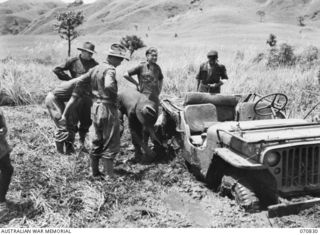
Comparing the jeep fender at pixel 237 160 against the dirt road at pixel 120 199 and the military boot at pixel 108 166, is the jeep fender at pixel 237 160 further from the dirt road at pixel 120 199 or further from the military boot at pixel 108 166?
the military boot at pixel 108 166

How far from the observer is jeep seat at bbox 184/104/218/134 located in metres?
6.80

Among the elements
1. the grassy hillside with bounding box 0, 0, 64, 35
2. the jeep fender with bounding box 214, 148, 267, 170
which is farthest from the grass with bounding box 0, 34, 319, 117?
the grassy hillside with bounding box 0, 0, 64, 35

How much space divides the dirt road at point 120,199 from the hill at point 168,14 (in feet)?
226

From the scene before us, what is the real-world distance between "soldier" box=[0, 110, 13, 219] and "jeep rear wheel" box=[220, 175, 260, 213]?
251 cm

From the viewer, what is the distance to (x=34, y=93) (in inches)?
451

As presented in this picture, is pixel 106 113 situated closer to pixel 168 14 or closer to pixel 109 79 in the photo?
pixel 109 79

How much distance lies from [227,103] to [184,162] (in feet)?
4.44

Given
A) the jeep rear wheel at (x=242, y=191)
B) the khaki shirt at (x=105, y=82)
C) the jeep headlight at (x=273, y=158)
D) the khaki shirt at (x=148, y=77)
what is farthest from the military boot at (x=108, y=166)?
the jeep headlight at (x=273, y=158)

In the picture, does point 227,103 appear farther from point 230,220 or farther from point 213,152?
point 230,220

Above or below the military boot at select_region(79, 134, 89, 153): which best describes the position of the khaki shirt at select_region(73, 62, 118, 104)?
above

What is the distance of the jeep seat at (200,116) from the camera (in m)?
6.80

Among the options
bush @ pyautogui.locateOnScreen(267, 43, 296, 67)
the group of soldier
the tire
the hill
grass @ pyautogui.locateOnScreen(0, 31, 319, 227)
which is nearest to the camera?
grass @ pyautogui.locateOnScreen(0, 31, 319, 227)

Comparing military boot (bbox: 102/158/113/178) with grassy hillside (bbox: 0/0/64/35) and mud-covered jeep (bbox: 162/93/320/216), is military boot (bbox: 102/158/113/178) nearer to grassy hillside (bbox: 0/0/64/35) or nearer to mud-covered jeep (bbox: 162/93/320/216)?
mud-covered jeep (bbox: 162/93/320/216)

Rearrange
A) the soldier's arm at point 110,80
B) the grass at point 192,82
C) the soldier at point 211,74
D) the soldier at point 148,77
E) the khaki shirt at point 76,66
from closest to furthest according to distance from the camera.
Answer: the soldier's arm at point 110,80 → the soldier at point 148,77 → the khaki shirt at point 76,66 → the soldier at point 211,74 → the grass at point 192,82
